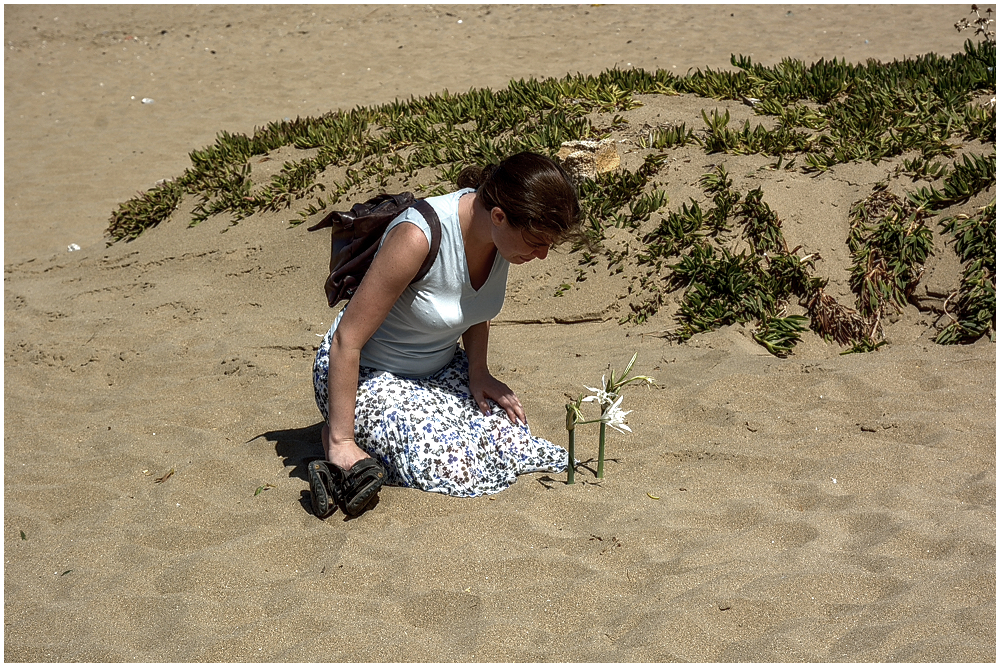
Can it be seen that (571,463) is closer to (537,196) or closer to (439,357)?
(439,357)

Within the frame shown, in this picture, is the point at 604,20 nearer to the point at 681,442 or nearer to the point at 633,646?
the point at 681,442

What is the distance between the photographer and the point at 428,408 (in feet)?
10.9

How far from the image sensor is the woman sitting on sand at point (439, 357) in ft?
9.65

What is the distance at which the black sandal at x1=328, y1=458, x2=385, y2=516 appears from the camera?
296 cm

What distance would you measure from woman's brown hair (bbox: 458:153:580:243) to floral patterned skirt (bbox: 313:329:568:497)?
80 centimetres

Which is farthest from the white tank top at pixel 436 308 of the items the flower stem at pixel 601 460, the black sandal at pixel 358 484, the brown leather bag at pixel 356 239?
the flower stem at pixel 601 460

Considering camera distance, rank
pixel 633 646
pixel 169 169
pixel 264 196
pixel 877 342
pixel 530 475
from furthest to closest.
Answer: pixel 169 169
pixel 264 196
pixel 877 342
pixel 530 475
pixel 633 646

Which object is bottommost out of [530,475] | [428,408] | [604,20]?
[530,475]

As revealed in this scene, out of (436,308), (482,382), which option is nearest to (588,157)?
(482,382)

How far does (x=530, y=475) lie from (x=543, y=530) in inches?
17.6

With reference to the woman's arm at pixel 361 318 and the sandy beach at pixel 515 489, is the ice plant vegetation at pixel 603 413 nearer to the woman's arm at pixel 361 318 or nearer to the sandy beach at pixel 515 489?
the sandy beach at pixel 515 489

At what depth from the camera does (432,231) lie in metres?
3.03

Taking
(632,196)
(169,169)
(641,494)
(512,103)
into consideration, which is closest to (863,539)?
(641,494)

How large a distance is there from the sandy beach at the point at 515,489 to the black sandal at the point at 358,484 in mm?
74
